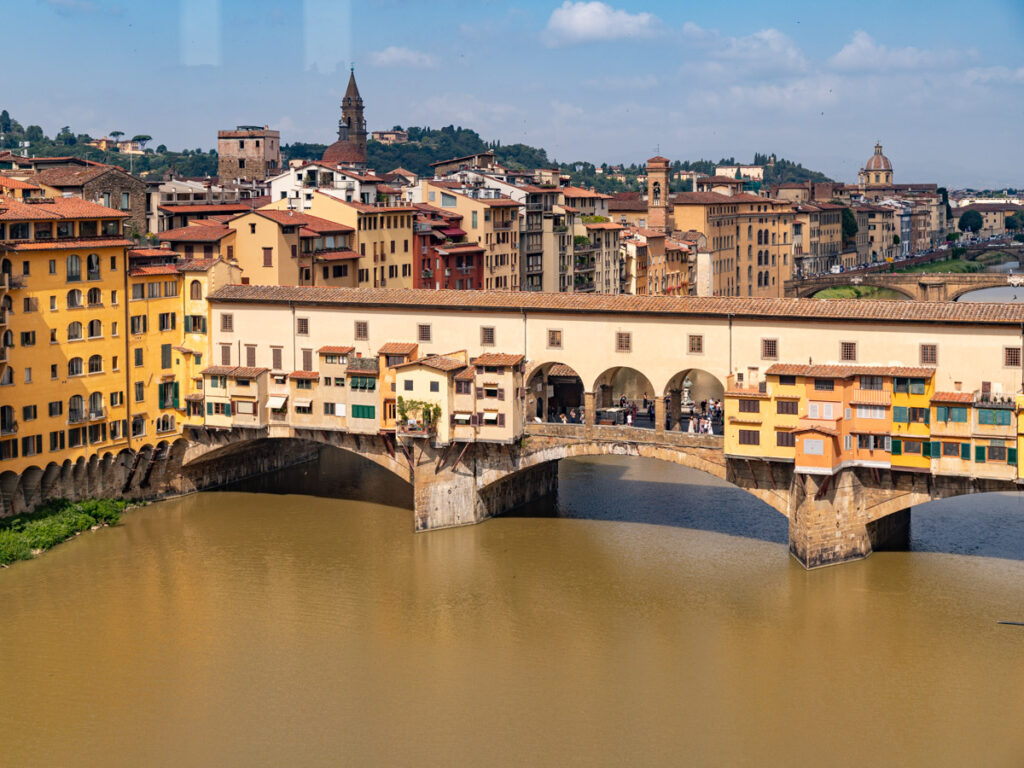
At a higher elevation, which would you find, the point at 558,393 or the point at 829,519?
the point at 558,393

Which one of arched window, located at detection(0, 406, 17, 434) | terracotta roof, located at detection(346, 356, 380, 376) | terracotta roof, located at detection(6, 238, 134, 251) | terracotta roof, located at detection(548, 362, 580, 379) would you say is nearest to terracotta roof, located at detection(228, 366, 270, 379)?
terracotta roof, located at detection(346, 356, 380, 376)

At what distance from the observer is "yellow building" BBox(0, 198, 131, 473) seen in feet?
133

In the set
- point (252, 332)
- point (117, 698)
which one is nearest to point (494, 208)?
point (252, 332)

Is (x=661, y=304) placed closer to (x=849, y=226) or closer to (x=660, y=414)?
(x=660, y=414)

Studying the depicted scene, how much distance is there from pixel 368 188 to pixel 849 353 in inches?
1238

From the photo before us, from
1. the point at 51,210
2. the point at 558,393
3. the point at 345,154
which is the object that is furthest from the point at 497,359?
the point at 345,154

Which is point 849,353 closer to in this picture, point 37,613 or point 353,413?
point 353,413

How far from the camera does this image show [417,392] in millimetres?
41812

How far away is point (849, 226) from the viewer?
135 metres

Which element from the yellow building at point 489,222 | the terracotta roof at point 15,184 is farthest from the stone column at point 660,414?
the yellow building at point 489,222

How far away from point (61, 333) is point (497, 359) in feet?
42.8

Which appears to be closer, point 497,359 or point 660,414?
point 660,414

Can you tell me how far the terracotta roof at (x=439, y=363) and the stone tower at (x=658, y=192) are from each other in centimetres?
5240

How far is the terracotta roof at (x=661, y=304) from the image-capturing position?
36.7 meters
